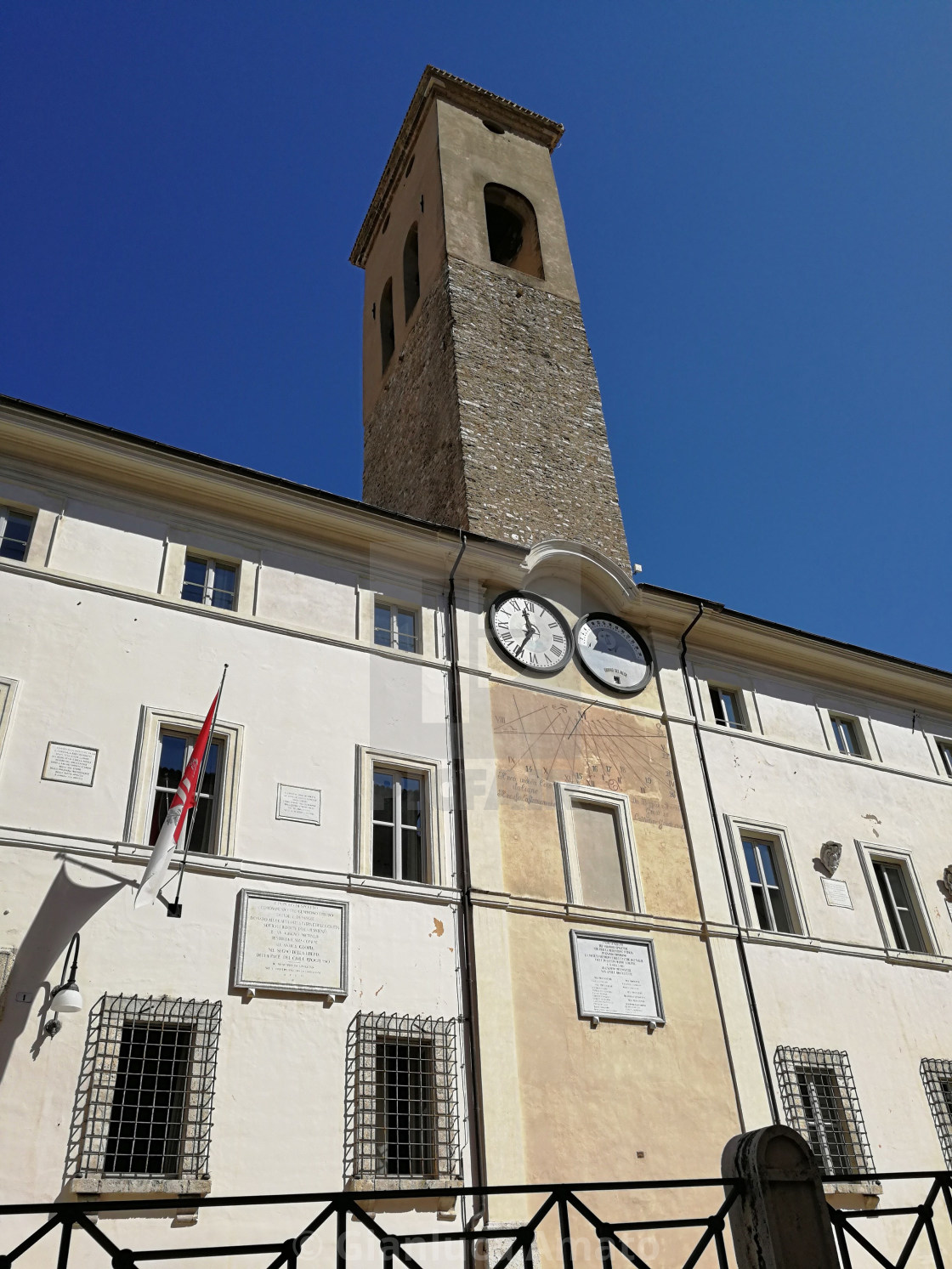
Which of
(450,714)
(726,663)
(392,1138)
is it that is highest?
(726,663)

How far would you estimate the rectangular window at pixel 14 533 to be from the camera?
11727mm

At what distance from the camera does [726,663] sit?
54.2 ft

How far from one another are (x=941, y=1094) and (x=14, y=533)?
44.2 ft

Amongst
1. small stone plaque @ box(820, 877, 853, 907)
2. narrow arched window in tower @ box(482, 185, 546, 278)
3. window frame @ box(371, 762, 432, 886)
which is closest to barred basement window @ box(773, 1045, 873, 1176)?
small stone plaque @ box(820, 877, 853, 907)

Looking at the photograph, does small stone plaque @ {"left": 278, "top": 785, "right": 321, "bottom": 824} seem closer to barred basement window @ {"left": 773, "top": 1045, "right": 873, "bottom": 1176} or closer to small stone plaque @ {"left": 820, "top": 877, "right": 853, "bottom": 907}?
barred basement window @ {"left": 773, "top": 1045, "right": 873, "bottom": 1176}

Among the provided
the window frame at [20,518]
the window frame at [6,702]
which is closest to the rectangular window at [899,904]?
the window frame at [6,702]

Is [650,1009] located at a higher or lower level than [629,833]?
lower

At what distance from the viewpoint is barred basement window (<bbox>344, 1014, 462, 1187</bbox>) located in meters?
10.1

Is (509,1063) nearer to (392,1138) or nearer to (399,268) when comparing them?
(392,1138)

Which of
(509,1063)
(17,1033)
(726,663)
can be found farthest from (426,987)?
(726,663)

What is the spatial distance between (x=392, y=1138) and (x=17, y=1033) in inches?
146

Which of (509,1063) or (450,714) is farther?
(450,714)

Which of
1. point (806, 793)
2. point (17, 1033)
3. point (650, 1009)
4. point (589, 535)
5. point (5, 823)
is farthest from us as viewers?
point (589, 535)

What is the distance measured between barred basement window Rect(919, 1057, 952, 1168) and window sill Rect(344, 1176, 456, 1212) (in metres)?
7.04
